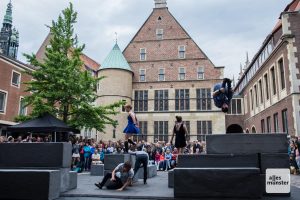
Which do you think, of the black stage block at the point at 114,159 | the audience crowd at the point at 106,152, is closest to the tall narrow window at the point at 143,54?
the audience crowd at the point at 106,152

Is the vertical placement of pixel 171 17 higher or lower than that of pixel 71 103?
higher

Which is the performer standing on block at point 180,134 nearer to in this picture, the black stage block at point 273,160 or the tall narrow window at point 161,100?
the black stage block at point 273,160

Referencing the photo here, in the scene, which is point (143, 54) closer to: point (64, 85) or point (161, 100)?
point (161, 100)

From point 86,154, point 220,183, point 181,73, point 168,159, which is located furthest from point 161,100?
point 220,183

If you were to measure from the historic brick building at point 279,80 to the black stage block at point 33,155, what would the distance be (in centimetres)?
1663

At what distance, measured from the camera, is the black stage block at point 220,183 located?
6059 mm

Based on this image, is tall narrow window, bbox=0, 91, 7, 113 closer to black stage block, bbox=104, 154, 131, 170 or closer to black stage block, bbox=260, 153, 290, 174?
black stage block, bbox=104, 154, 131, 170

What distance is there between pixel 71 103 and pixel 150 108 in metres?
18.1

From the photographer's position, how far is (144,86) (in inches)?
1420

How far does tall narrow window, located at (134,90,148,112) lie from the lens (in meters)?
35.5

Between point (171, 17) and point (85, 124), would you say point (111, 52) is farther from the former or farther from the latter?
point (85, 124)

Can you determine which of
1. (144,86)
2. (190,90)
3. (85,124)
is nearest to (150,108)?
(144,86)

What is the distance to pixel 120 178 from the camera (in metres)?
8.09

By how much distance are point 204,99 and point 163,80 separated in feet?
19.1
